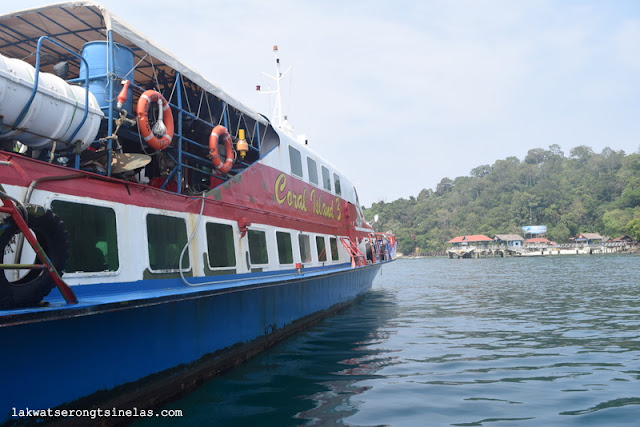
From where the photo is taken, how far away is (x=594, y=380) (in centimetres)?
639

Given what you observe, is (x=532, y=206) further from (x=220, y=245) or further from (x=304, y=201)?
(x=220, y=245)

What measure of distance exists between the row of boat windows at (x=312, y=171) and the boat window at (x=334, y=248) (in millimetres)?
1488

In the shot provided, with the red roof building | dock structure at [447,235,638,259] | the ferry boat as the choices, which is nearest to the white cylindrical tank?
the ferry boat

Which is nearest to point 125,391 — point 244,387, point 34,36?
point 244,387

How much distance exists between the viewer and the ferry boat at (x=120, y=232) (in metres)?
4.21

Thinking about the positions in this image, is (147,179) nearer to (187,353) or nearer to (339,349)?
(187,353)

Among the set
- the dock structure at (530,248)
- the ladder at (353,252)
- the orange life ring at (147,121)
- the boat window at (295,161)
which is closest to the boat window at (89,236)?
the orange life ring at (147,121)

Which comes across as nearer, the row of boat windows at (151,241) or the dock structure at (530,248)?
Result: the row of boat windows at (151,241)

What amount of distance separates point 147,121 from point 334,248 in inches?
324

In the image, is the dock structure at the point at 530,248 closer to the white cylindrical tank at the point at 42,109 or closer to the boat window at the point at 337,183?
the boat window at the point at 337,183

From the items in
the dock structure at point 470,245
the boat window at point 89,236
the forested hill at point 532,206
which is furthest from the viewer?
the forested hill at point 532,206

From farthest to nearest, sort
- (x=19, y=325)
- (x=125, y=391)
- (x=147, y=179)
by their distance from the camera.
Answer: (x=147, y=179)
(x=125, y=391)
(x=19, y=325)

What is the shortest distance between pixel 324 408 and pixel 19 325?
3.44 metres

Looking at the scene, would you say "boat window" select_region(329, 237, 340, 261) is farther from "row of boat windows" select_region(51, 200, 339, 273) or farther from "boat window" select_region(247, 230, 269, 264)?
"boat window" select_region(247, 230, 269, 264)
